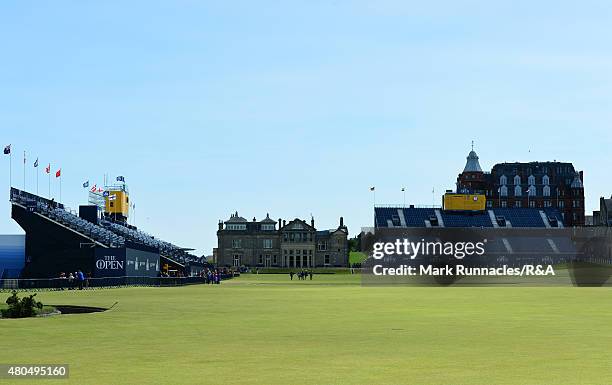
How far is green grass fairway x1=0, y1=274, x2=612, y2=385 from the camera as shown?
18953 mm

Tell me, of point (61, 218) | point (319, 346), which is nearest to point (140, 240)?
point (61, 218)

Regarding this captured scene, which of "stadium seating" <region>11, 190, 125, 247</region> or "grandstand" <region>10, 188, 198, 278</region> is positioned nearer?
"grandstand" <region>10, 188, 198, 278</region>

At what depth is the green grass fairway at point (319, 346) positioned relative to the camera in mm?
18953

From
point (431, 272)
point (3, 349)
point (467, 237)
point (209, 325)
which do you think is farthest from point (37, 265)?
point (3, 349)

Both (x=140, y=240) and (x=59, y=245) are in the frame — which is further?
(x=140, y=240)

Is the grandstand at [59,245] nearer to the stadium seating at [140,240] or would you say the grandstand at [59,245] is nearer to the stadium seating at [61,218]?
the stadium seating at [61,218]

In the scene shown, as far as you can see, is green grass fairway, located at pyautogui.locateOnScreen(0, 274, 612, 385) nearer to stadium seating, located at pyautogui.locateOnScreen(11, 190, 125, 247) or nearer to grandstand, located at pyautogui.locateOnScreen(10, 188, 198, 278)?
grandstand, located at pyautogui.locateOnScreen(10, 188, 198, 278)

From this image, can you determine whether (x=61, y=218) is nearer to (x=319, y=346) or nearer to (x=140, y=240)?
(x=140, y=240)

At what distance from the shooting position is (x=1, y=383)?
17609 millimetres

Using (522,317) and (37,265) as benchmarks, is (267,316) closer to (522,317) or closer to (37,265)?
(522,317)

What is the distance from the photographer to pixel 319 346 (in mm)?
24984

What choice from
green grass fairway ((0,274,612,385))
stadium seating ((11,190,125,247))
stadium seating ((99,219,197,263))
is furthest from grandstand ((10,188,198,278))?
green grass fairway ((0,274,612,385))

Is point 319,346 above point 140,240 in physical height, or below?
below

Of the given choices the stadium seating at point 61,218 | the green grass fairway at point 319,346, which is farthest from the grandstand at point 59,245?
the green grass fairway at point 319,346
